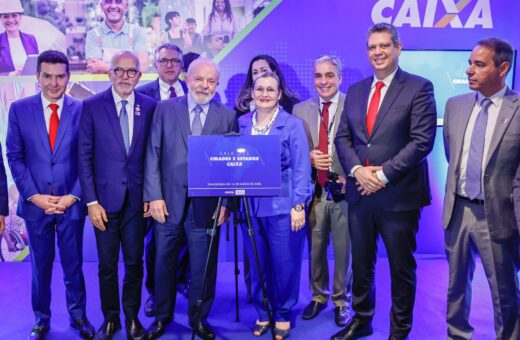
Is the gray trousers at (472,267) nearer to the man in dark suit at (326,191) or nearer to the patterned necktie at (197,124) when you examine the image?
the man in dark suit at (326,191)

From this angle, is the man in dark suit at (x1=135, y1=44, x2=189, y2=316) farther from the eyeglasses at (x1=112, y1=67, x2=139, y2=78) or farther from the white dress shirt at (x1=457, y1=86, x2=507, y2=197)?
the white dress shirt at (x1=457, y1=86, x2=507, y2=197)

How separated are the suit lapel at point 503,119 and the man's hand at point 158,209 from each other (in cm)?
222

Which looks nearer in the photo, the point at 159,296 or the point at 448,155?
the point at 448,155

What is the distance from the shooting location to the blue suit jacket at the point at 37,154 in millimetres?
3385

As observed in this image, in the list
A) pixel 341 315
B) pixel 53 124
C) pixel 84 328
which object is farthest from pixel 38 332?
pixel 341 315

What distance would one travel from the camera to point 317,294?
4090 mm

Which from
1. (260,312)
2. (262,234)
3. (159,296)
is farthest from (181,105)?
(260,312)

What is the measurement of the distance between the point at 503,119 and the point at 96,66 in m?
4.37

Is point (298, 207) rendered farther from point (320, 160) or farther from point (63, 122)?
point (63, 122)

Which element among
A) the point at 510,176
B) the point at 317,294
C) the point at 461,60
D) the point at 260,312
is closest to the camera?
the point at 510,176

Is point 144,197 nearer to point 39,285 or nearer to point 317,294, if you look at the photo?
point 39,285

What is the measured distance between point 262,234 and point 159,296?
3.06 ft

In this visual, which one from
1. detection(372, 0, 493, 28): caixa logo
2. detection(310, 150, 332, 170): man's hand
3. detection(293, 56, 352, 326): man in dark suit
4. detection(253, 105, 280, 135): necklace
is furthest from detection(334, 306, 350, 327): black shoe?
detection(372, 0, 493, 28): caixa logo

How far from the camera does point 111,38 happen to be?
5.33 metres
